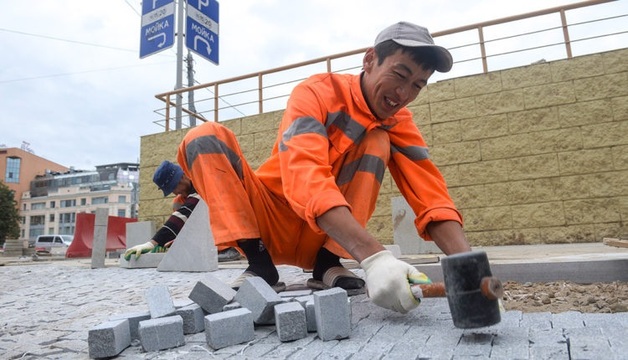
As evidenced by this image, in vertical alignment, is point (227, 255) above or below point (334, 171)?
below

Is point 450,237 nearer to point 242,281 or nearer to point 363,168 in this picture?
point 363,168

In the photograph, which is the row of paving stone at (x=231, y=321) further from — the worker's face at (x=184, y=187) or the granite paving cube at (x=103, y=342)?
the worker's face at (x=184, y=187)

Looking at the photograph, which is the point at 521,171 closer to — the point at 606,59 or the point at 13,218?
the point at 606,59

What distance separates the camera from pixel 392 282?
125cm

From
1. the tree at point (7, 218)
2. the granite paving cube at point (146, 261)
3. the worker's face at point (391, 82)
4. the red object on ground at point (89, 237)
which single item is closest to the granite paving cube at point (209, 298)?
the worker's face at point (391, 82)

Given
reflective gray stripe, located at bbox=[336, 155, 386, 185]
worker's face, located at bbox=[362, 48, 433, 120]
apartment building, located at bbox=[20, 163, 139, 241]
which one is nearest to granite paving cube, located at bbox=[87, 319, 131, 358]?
reflective gray stripe, located at bbox=[336, 155, 386, 185]

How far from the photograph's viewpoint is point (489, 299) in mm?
1057

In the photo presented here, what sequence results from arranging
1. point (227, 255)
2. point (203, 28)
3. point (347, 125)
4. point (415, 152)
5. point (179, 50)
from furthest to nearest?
1. point (203, 28)
2. point (179, 50)
3. point (227, 255)
4. point (415, 152)
5. point (347, 125)

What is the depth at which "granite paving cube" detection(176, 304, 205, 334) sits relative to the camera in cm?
148

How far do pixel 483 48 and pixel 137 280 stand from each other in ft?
18.1

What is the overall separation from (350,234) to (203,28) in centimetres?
857

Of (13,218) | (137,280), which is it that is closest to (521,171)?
(137,280)

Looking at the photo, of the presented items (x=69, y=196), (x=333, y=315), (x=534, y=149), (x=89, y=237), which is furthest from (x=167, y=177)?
(x=69, y=196)

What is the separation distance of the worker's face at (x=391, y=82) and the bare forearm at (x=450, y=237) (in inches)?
21.3
